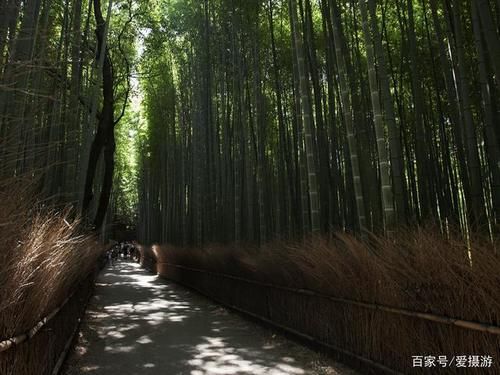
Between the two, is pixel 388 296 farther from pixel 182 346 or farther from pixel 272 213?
pixel 272 213

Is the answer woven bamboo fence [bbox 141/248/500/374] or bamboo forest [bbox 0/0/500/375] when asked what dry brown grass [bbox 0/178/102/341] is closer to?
bamboo forest [bbox 0/0/500/375]

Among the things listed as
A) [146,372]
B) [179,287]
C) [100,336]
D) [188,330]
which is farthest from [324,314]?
[179,287]

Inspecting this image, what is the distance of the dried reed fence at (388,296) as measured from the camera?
2293 mm

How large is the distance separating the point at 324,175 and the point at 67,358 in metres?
4.21

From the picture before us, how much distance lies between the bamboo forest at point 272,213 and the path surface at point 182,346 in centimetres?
3

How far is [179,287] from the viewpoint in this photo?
11047 mm

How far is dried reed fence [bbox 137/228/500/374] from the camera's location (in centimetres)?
229

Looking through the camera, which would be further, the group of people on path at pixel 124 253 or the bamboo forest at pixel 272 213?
the group of people on path at pixel 124 253

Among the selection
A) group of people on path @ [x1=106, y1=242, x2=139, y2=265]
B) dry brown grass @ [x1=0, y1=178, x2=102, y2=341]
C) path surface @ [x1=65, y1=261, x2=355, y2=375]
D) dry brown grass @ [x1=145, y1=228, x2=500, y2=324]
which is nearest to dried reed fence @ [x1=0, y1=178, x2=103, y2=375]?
dry brown grass @ [x1=0, y1=178, x2=102, y2=341]

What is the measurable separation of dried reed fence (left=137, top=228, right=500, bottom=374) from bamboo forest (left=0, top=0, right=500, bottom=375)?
1 centimetres

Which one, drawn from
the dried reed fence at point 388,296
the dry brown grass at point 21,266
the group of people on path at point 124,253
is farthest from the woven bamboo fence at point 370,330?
the group of people on path at point 124,253

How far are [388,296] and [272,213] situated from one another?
5.97 meters

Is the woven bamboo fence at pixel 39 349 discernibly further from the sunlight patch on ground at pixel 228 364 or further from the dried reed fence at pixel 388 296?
the dried reed fence at pixel 388 296

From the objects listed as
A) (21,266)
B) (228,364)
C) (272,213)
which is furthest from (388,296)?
(272,213)
